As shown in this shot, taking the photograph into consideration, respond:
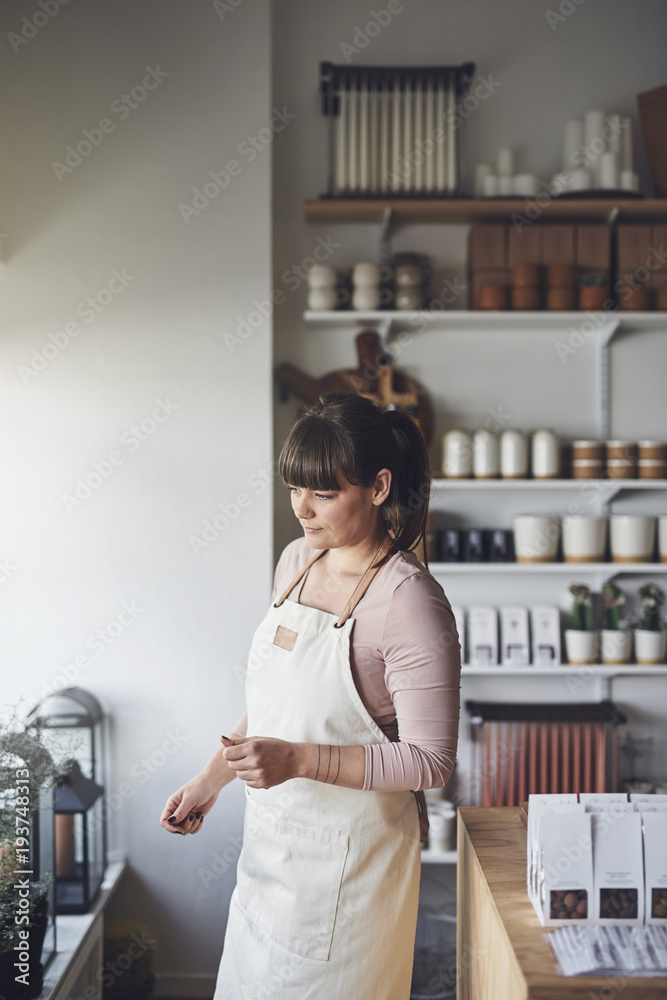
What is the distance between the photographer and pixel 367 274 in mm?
2607

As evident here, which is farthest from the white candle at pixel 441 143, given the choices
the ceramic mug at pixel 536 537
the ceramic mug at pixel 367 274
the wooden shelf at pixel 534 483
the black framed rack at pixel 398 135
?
the ceramic mug at pixel 536 537

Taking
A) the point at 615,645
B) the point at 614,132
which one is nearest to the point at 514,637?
the point at 615,645

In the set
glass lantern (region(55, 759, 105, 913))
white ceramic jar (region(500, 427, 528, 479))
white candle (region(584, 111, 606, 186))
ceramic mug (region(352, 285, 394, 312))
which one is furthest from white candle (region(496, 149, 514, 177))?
glass lantern (region(55, 759, 105, 913))

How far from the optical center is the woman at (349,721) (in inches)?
50.5

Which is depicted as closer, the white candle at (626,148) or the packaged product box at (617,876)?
the packaged product box at (617,876)

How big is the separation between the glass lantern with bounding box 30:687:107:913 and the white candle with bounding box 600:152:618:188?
7.76 feet

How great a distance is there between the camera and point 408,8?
278 cm

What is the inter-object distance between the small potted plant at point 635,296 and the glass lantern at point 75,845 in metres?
2.24

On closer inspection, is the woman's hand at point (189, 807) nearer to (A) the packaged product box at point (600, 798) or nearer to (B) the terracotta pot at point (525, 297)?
(A) the packaged product box at point (600, 798)

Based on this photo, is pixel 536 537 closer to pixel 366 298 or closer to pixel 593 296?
pixel 593 296

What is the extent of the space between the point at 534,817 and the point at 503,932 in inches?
6.5

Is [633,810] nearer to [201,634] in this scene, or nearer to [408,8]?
[201,634]

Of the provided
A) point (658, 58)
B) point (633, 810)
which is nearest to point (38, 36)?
point (658, 58)

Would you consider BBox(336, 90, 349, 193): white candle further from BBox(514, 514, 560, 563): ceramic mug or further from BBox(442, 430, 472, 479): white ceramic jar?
BBox(514, 514, 560, 563): ceramic mug
